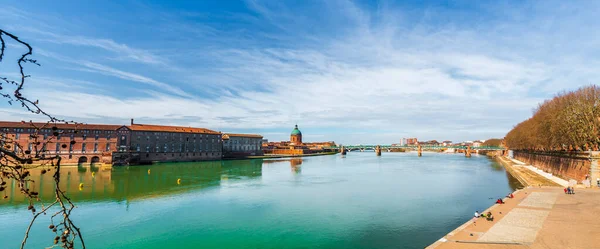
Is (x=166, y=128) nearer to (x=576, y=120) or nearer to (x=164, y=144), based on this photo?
(x=164, y=144)

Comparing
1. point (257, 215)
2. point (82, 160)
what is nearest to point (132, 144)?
point (82, 160)

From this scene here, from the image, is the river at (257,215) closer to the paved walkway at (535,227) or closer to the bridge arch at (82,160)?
the paved walkway at (535,227)

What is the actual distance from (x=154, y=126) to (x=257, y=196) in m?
67.4

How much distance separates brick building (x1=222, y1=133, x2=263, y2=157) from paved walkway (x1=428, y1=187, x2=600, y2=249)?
95427 millimetres

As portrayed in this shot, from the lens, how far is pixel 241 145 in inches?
4670

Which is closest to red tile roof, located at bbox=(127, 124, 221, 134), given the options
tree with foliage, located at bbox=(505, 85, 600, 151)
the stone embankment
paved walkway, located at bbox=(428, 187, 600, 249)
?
the stone embankment

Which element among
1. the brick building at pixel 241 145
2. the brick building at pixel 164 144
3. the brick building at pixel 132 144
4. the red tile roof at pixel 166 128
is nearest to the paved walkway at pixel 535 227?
the brick building at pixel 132 144

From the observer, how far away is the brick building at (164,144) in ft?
264

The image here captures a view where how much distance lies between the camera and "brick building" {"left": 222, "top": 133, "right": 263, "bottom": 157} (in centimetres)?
11344

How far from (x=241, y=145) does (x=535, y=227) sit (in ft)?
346

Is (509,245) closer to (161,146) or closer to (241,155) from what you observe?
(161,146)

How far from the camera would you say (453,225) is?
23953 millimetres

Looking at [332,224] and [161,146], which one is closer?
[332,224]

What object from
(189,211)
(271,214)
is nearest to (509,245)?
(271,214)
